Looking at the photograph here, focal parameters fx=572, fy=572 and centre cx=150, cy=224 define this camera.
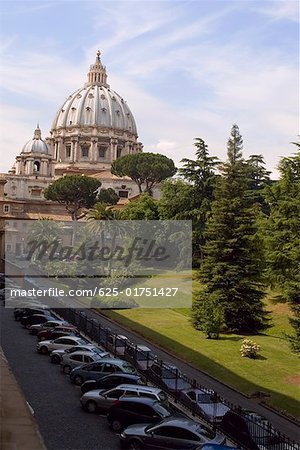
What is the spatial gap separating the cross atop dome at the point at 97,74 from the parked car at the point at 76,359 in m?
146

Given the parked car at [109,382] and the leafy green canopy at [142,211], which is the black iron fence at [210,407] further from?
the leafy green canopy at [142,211]

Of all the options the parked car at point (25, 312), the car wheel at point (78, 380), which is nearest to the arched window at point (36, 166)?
the parked car at point (25, 312)

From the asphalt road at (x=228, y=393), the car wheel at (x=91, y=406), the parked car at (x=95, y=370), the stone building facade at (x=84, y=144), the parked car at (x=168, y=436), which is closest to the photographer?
the parked car at (x=168, y=436)

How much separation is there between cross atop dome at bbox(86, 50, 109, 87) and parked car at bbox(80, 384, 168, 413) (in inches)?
5938

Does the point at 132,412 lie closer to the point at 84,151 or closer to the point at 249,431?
the point at 249,431

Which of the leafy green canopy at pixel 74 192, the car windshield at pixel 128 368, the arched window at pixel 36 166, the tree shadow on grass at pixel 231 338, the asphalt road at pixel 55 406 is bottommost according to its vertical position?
the tree shadow on grass at pixel 231 338

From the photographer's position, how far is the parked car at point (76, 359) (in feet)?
74.6

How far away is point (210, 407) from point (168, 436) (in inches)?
165

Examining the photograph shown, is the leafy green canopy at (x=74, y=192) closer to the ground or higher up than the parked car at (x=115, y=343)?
higher up

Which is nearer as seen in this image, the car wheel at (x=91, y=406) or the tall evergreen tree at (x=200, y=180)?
the car wheel at (x=91, y=406)

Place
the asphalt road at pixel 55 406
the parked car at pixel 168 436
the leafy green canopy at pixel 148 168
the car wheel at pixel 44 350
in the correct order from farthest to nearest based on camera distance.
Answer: the leafy green canopy at pixel 148 168 → the car wheel at pixel 44 350 → the asphalt road at pixel 55 406 → the parked car at pixel 168 436

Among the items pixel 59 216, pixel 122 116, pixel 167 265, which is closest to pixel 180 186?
pixel 167 265

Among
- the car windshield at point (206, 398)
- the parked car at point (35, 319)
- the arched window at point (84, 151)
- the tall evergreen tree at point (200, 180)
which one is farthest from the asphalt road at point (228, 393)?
the arched window at point (84, 151)

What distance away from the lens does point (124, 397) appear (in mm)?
17078
